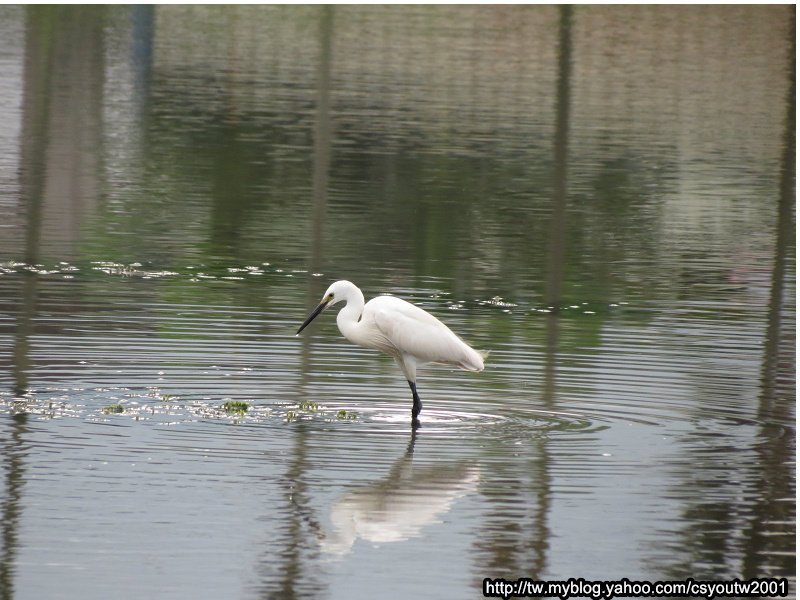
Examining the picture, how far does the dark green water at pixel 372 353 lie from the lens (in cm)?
847

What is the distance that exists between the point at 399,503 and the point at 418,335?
2541mm

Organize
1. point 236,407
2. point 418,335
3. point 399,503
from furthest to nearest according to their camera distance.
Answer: point 418,335 → point 236,407 → point 399,503

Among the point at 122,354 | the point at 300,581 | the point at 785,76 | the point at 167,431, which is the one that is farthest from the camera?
the point at 785,76

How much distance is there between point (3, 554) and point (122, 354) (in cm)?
482

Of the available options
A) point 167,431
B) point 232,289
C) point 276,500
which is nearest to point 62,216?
point 232,289

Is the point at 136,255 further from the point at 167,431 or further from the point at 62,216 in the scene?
the point at 167,431

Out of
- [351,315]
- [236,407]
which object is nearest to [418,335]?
[351,315]

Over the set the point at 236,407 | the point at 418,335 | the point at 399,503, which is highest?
the point at 418,335

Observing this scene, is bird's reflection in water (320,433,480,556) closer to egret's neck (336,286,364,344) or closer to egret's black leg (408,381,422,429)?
egret's black leg (408,381,422,429)

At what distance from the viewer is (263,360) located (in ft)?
Answer: 41.9

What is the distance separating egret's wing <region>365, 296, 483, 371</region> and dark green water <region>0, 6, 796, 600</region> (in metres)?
0.38

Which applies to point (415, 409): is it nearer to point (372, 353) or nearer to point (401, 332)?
point (401, 332)

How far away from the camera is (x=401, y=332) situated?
11.5 m

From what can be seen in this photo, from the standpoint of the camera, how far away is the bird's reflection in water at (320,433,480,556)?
27.9ft
